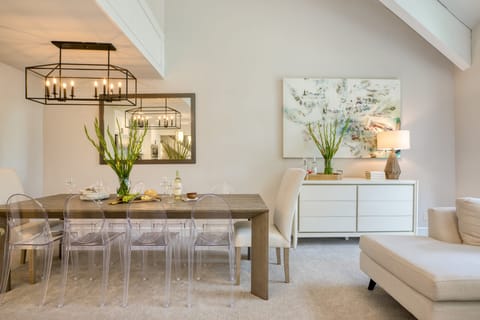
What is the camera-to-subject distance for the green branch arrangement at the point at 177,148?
157 inches

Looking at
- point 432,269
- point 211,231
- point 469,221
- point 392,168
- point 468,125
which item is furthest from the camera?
point 468,125

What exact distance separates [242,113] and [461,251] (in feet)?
9.34

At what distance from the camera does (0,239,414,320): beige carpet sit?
202 centimetres

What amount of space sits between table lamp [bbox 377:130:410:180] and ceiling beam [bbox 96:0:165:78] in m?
3.10

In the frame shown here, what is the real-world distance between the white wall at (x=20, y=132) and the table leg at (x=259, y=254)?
323 cm

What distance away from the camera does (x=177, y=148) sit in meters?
3.99

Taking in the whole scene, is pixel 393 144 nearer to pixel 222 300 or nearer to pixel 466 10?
pixel 466 10

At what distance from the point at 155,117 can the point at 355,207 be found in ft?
9.64

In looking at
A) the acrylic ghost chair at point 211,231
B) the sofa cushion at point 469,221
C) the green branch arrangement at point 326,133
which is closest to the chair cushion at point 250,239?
the acrylic ghost chair at point 211,231

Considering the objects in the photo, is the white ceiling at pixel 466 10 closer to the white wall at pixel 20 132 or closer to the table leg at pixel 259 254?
the table leg at pixel 259 254

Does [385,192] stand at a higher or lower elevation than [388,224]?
higher

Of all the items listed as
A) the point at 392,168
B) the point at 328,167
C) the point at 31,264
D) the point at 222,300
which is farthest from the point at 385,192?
the point at 31,264

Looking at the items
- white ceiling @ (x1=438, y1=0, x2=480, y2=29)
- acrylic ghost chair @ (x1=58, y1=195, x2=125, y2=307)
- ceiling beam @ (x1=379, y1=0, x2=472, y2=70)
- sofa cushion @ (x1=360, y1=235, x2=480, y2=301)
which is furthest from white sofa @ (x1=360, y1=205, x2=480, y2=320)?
white ceiling @ (x1=438, y1=0, x2=480, y2=29)

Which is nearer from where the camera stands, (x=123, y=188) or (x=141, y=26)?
(x=123, y=188)
